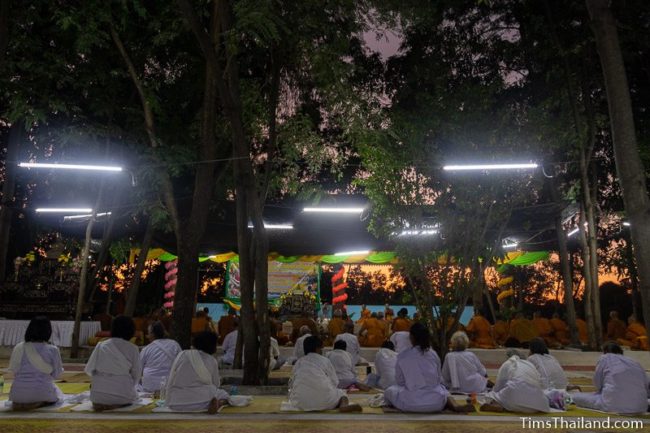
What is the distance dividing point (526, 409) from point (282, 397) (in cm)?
352

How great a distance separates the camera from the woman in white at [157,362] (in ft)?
27.3

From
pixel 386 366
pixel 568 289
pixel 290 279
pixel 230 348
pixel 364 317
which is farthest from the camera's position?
pixel 290 279

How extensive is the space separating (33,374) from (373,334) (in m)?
10.4

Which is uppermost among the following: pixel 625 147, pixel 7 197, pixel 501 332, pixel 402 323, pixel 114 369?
pixel 7 197

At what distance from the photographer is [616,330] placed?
16031mm

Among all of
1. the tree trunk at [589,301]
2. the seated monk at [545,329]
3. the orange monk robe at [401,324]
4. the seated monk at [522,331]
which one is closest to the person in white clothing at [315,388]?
the orange monk robe at [401,324]

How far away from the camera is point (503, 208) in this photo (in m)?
11.4

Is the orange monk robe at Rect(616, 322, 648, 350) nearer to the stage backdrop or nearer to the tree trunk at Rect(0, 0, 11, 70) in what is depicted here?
the stage backdrop

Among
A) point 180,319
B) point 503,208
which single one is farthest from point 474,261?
point 180,319

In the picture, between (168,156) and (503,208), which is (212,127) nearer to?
(168,156)

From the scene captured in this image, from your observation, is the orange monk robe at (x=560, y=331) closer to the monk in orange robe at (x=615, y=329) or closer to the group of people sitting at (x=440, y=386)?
the monk in orange robe at (x=615, y=329)

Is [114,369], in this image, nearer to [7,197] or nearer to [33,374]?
[33,374]

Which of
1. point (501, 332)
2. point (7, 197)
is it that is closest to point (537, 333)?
point (501, 332)

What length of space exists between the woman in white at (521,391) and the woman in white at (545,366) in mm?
612
